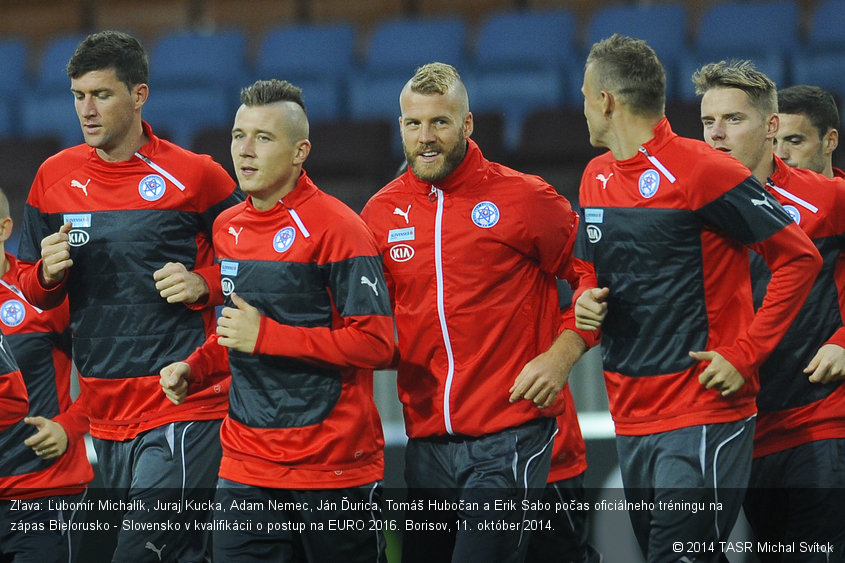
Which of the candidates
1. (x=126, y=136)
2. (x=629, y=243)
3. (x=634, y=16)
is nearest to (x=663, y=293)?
(x=629, y=243)

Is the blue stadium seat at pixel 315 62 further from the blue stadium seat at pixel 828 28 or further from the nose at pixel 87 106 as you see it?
→ the nose at pixel 87 106

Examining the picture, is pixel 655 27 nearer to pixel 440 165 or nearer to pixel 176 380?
pixel 440 165

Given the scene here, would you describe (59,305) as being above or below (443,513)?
above

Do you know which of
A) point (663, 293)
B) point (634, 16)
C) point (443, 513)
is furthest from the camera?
point (634, 16)

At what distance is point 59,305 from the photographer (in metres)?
4.70

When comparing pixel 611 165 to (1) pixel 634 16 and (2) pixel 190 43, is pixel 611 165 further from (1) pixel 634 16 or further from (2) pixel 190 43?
(2) pixel 190 43

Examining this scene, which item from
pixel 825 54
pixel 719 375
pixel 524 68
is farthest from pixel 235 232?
pixel 825 54

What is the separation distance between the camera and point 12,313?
4844mm

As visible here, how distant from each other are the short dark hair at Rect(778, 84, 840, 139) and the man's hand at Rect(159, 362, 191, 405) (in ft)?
8.85

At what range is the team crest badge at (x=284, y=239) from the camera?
3.92 m

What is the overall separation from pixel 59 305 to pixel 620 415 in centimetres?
238

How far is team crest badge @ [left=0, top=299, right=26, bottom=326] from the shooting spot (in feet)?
15.9

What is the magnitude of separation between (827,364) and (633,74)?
4.21 feet

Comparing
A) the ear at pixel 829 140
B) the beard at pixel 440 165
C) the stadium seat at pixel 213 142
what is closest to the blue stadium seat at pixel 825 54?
the ear at pixel 829 140
